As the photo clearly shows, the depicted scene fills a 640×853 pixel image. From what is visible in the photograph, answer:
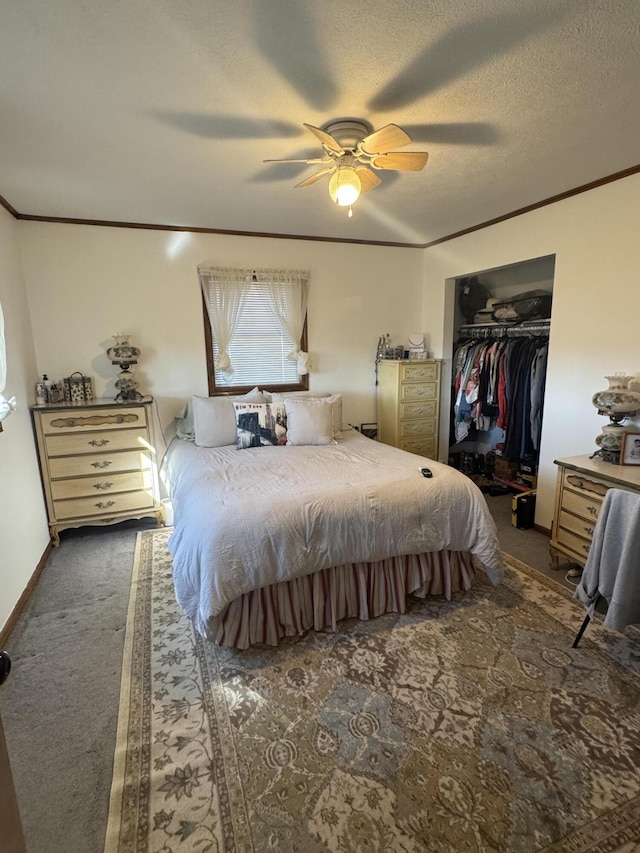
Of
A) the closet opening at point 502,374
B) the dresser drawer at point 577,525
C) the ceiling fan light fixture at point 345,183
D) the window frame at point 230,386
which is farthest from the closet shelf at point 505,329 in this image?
the ceiling fan light fixture at point 345,183

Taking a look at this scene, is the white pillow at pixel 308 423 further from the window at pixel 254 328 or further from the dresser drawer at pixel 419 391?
the dresser drawer at pixel 419 391

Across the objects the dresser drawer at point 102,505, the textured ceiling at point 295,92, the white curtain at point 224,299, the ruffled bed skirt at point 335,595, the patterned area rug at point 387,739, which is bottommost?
the patterned area rug at point 387,739

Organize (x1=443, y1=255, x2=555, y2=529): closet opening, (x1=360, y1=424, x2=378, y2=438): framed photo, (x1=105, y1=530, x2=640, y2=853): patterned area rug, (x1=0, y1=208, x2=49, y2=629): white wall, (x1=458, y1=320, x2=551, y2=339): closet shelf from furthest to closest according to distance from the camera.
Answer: (x1=360, y1=424, x2=378, y2=438): framed photo < (x1=458, y1=320, x2=551, y2=339): closet shelf < (x1=443, y1=255, x2=555, y2=529): closet opening < (x1=0, y1=208, x2=49, y2=629): white wall < (x1=105, y1=530, x2=640, y2=853): patterned area rug

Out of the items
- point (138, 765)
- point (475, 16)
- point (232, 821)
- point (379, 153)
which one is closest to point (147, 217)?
point (379, 153)

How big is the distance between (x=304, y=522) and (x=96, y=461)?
203 centimetres

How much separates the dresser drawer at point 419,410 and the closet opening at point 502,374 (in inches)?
9.4

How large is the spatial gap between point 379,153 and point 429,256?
2.63m

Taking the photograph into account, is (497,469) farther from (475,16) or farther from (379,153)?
(475,16)

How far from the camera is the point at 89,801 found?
1.39 metres

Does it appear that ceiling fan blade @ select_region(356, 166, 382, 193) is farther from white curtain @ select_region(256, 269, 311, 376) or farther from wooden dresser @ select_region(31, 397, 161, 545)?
wooden dresser @ select_region(31, 397, 161, 545)

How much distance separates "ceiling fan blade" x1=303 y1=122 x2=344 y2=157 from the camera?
173cm

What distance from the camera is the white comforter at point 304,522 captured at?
195cm

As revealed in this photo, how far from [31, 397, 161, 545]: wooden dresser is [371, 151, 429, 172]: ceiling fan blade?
2363 mm

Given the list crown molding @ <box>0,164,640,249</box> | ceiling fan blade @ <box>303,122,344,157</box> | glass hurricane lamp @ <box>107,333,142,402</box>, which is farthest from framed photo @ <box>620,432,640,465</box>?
glass hurricane lamp @ <box>107,333,142,402</box>
